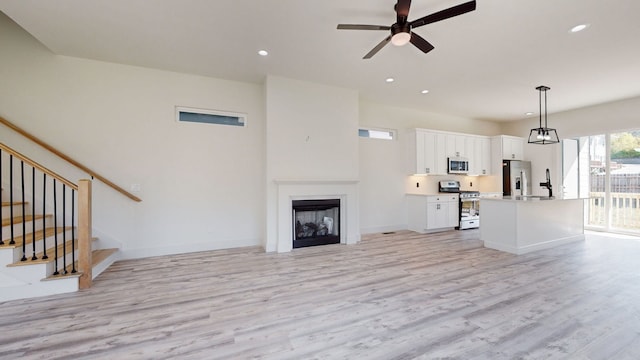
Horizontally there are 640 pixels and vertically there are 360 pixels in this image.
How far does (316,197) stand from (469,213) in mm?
4299

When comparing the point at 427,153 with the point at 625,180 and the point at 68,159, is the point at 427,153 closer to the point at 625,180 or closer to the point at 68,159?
the point at 625,180

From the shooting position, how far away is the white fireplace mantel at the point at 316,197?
179 inches

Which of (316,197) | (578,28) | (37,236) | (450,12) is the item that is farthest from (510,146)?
(37,236)

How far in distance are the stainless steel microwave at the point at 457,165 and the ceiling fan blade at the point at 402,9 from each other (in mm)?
5042

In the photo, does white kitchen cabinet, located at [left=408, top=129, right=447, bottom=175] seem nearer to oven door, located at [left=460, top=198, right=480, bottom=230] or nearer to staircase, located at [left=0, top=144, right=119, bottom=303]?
oven door, located at [left=460, top=198, right=480, bottom=230]

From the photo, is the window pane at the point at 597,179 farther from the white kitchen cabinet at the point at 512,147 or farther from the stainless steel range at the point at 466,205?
the stainless steel range at the point at 466,205

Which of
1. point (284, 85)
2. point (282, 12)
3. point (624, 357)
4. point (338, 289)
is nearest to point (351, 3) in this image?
point (282, 12)

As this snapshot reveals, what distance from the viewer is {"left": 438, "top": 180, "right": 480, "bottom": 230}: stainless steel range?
652 cm

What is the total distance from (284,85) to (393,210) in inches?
152

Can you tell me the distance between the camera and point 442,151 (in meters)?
6.59

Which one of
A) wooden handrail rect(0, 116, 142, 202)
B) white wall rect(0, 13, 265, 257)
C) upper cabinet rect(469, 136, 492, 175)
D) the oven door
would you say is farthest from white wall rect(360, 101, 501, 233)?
wooden handrail rect(0, 116, 142, 202)

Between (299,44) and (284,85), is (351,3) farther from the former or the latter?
(284,85)

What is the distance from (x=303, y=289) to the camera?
3.01m

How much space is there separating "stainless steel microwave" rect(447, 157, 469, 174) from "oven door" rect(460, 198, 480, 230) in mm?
767
